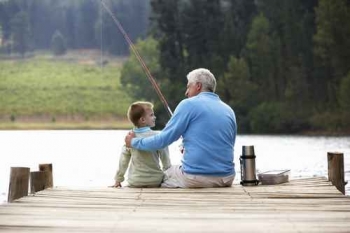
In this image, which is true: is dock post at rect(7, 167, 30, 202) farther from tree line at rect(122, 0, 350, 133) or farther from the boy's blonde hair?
tree line at rect(122, 0, 350, 133)

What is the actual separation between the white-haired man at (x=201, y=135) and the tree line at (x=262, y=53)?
43.8 metres

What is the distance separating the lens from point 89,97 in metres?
76.6

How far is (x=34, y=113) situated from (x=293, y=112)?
91.4 feet

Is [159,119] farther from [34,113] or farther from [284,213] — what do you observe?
[284,213]

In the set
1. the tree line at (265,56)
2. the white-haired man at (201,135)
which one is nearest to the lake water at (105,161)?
the white-haired man at (201,135)

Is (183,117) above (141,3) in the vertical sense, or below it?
below

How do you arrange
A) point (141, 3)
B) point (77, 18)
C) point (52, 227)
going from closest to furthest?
point (52, 227) → point (141, 3) → point (77, 18)

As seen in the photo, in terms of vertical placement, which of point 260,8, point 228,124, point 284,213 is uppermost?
point 260,8

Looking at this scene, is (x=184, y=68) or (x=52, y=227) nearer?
(x=52, y=227)

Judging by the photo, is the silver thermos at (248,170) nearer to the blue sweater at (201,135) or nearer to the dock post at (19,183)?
the blue sweater at (201,135)

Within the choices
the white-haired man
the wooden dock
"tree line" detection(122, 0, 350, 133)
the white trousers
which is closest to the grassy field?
"tree line" detection(122, 0, 350, 133)

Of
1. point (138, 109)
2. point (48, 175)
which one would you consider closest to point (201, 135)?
point (138, 109)

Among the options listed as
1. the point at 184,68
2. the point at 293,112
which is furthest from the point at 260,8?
the point at 293,112

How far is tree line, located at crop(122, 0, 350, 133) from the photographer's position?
53.5 metres
